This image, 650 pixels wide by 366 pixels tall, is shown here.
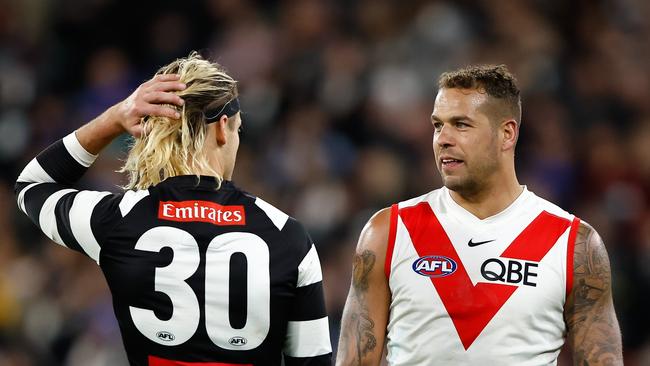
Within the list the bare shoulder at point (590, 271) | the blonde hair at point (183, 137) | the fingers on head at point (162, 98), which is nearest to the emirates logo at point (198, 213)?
the blonde hair at point (183, 137)

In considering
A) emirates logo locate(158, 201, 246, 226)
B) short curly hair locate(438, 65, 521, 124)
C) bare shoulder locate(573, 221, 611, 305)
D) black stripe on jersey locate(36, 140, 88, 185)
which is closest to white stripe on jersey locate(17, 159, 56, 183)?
black stripe on jersey locate(36, 140, 88, 185)

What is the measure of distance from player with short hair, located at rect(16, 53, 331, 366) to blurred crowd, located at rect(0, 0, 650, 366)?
15.1 ft

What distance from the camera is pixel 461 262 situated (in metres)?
4.55

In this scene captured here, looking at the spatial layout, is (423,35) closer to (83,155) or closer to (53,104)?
(53,104)

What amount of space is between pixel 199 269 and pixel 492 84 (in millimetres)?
→ 1449

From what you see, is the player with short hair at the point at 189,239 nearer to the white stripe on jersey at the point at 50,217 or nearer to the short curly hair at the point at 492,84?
the white stripe on jersey at the point at 50,217

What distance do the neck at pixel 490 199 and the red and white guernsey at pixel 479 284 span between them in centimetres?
3

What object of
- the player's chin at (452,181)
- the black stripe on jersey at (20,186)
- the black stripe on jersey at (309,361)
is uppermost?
the player's chin at (452,181)

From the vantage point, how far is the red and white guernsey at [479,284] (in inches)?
174

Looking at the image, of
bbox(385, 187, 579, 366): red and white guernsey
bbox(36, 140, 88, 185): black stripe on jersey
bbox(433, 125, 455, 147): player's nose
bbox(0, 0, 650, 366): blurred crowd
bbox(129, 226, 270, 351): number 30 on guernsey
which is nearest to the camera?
bbox(129, 226, 270, 351): number 30 on guernsey

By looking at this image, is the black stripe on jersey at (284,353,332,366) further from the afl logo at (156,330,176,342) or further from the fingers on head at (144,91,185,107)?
the fingers on head at (144,91,185,107)

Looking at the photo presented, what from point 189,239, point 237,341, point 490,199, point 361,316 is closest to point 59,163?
point 189,239

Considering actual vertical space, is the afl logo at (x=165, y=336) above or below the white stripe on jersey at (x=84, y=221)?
below

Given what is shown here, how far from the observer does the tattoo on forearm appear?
4.56 m
